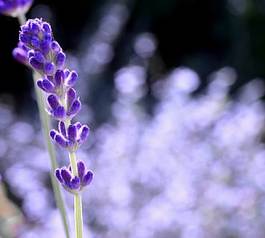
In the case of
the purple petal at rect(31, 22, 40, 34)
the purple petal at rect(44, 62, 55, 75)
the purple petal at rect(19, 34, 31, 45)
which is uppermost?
the purple petal at rect(31, 22, 40, 34)

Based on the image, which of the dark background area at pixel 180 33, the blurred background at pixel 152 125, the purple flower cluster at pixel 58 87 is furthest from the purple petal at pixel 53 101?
the dark background area at pixel 180 33

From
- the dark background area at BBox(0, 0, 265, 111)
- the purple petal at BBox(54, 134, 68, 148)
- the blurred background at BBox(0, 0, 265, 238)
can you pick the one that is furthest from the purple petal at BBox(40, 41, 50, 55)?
the dark background area at BBox(0, 0, 265, 111)

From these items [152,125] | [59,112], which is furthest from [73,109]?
[152,125]

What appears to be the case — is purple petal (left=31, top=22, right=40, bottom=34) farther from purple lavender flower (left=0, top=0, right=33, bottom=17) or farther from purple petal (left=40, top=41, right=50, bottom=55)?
purple lavender flower (left=0, top=0, right=33, bottom=17)

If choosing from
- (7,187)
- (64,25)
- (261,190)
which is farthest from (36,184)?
(64,25)

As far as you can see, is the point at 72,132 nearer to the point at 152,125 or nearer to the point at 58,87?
the point at 58,87
